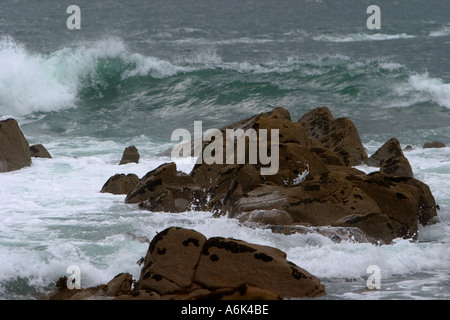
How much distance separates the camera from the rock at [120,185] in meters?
12.0

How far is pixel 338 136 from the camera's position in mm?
14039

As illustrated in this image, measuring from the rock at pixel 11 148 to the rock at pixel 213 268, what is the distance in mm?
6634

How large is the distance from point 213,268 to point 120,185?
17.2 ft

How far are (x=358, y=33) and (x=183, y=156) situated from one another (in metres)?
20.8

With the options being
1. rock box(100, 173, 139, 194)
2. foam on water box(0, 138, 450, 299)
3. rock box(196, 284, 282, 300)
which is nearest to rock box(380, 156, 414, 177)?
foam on water box(0, 138, 450, 299)

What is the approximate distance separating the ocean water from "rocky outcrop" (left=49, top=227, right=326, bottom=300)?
44 centimetres

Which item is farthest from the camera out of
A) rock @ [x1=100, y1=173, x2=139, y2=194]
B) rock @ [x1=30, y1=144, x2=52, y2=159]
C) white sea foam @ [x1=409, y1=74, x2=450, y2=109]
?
white sea foam @ [x1=409, y1=74, x2=450, y2=109]

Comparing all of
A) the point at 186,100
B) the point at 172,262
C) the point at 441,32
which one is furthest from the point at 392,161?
the point at 441,32

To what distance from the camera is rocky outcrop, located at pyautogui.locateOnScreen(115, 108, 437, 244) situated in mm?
9367

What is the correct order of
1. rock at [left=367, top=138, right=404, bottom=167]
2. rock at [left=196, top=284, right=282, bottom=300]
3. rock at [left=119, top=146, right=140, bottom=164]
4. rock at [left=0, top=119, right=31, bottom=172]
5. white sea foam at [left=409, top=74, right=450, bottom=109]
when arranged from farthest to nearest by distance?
white sea foam at [left=409, top=74, right=450, bottom=109] < rock at [left=119, top=146, right=140, bottom=164] < rock at [left=367, top=138, right=404, bottom=167] < rock at [left=0, top=119, right=31, bottom=172] < rock at [left=196, top=284, right=282, bottom=300]

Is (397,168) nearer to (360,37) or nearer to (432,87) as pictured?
(432,87)

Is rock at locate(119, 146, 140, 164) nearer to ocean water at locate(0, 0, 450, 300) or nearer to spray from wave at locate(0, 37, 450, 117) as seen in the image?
ocean water at locate(0, 0, 450, 300)

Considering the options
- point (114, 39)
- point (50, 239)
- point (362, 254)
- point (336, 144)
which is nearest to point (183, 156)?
point (336, 144)
